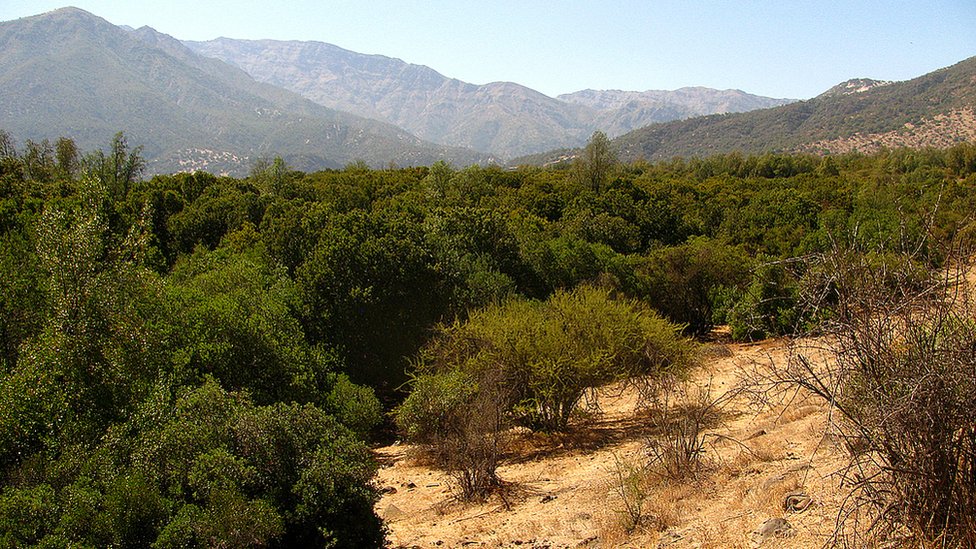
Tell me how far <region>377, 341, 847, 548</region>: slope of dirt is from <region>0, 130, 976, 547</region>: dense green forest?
6.30ft

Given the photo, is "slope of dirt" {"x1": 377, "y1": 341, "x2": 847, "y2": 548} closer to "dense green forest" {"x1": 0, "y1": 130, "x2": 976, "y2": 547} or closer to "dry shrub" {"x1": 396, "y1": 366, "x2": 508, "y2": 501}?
"dry shrub" {"x1": 396, "y1": 366, "x2": 508, "y2": 501}

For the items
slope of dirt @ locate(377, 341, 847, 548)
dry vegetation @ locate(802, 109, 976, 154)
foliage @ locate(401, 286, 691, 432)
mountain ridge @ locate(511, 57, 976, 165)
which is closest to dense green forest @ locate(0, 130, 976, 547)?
foliage @ locate(401, 286, 691, 432)

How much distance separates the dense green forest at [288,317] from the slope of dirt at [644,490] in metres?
1.92

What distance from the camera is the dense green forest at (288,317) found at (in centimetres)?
947

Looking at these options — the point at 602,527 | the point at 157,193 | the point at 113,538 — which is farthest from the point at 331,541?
the point at 157,193

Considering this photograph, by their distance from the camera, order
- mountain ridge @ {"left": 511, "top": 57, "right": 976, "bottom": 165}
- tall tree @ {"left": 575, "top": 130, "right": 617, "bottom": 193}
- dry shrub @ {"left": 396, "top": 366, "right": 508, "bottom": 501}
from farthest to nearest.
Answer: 1. mountain ridge @ {"left": 511, "top": 57, "right": 976, "bottom": 165}
2. tall tree @ {"left": 575, "top": 130, "right": 617, "bottom": 193}
3. dry shrub @ {"left": 396, "top": 366, "right": 508, "bottom": 501}

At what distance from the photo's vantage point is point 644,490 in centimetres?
1284

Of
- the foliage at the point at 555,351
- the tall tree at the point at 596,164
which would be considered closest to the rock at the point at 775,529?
the foliage at the point at 555,351

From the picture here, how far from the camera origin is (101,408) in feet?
37.7

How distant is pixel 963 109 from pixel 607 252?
164 meters

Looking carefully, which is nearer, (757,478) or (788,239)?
(757,478)

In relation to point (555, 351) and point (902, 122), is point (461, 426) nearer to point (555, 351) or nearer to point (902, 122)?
point (555, 351)

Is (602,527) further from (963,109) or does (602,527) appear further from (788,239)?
(963,109)

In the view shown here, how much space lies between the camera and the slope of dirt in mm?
9836
